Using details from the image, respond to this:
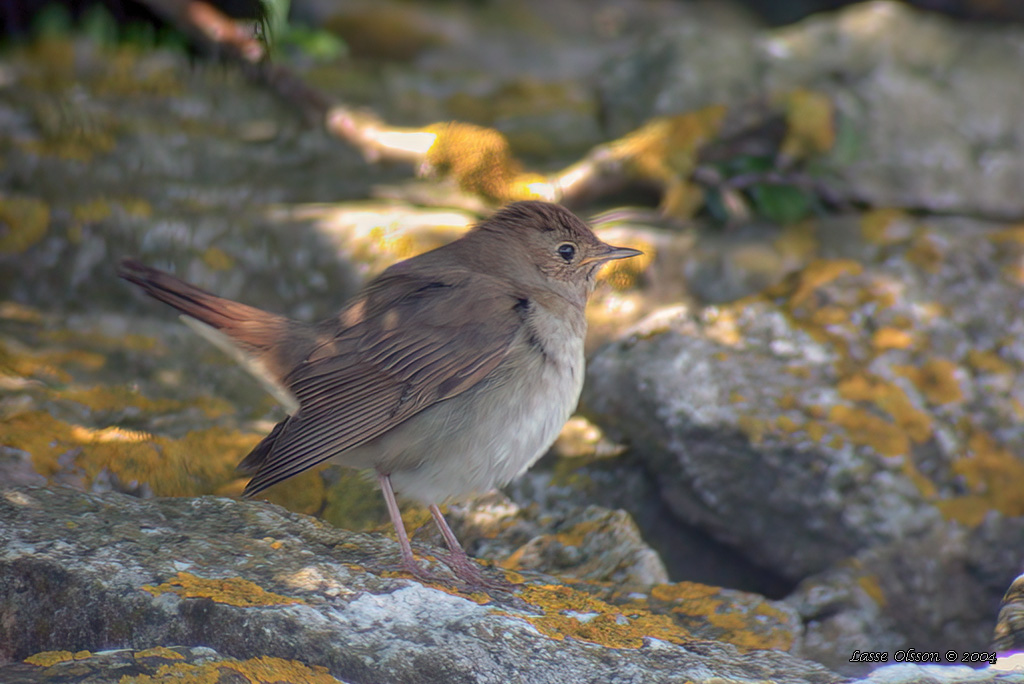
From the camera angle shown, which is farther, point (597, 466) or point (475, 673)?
point (597, 466)

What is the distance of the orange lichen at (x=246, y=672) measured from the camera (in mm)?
2320

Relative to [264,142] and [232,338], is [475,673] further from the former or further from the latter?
[264,142]

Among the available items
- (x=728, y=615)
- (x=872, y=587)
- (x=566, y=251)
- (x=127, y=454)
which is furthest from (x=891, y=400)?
(x=127, y=454)

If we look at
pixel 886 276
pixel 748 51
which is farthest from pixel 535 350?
pixel 748 51

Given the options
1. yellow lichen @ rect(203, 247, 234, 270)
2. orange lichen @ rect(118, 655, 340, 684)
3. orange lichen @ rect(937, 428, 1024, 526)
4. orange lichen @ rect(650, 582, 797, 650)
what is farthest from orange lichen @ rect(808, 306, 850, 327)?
yellow lichen @ rect(203, 247, 234, 270)

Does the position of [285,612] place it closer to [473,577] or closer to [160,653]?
[160,653]

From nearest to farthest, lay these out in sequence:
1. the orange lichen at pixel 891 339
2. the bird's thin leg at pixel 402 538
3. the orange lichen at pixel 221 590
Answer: the orange lichen at pixel 221 590 → the bird's thin leg at pixel 402 538 → the orange lichen at pixel 891 339

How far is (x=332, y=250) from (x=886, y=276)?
2946 mm

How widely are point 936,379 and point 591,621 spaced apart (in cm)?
215

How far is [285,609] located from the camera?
2.69m

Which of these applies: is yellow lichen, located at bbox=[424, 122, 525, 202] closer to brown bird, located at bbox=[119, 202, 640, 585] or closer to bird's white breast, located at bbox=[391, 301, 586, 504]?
brown bird, located at bbox=[119, 202, 640, 585]

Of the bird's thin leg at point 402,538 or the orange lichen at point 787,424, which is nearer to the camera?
the bird's thin leg at point 402,538

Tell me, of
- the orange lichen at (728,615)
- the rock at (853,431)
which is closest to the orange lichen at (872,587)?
the rock at (853,431)

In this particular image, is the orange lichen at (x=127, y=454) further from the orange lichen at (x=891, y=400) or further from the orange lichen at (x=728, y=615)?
the orange lichen at (x=891, y=400)
